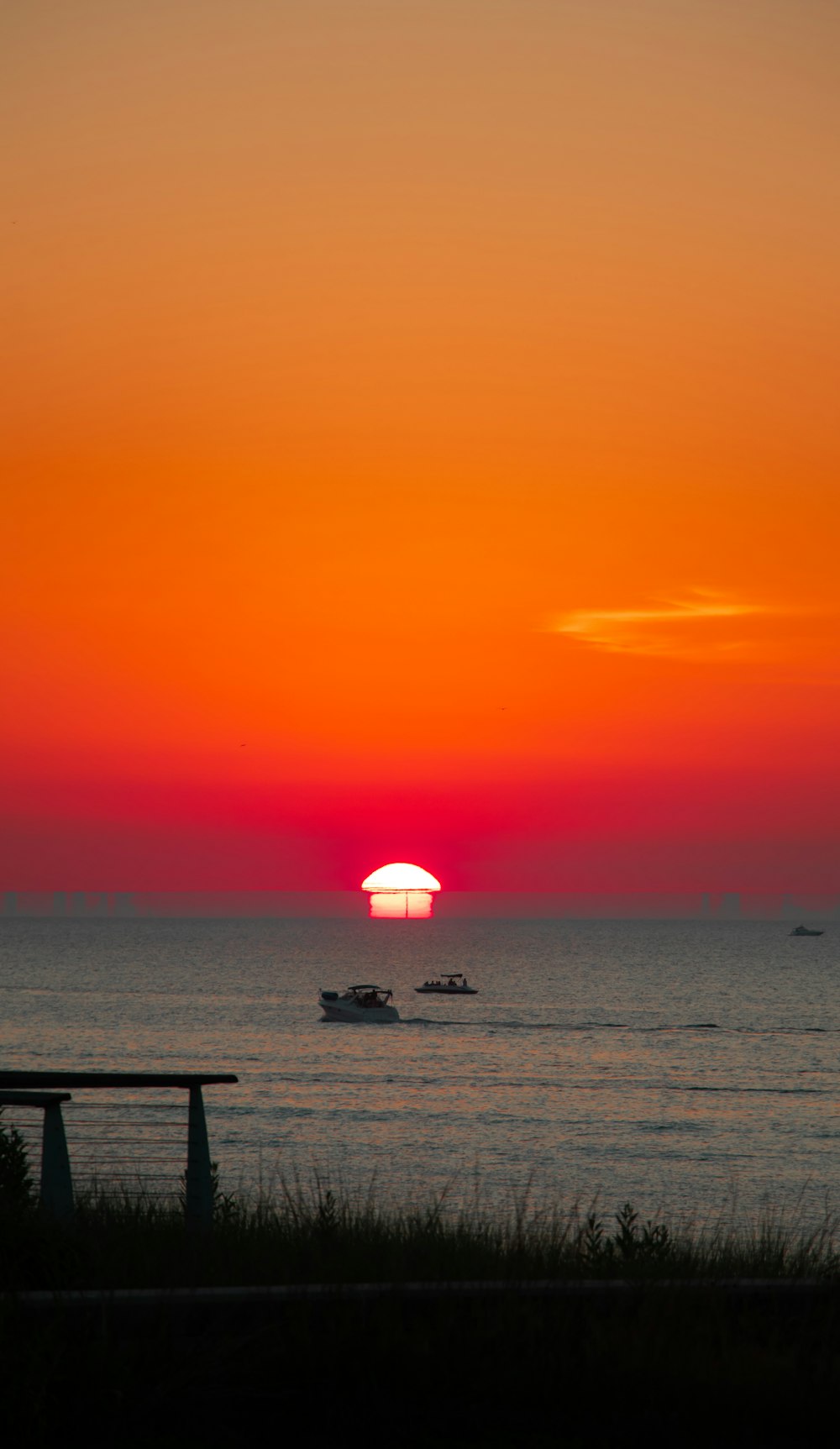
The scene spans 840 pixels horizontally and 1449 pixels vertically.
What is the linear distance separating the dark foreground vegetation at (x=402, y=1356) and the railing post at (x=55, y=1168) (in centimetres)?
41

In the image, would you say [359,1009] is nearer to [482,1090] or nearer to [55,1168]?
[482,1090]

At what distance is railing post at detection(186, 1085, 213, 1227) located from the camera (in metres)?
8.46

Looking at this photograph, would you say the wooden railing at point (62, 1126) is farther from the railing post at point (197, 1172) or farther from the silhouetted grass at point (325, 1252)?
the silhouetted grass at point (325, 1252)

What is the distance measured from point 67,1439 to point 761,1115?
69520 millimetres

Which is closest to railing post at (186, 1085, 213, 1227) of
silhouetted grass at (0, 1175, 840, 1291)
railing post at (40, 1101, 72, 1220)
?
silhouetted grass at (0, 1175, 840, 1291)

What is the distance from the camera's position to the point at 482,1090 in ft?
254

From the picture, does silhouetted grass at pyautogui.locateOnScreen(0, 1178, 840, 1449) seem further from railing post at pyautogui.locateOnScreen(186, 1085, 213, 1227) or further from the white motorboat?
the white motorboat

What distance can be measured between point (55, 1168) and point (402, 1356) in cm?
267

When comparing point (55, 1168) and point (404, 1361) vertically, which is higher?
point (55, 1168)

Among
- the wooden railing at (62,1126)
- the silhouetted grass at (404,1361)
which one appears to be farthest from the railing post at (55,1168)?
the silhouetted grass at (404,1361)

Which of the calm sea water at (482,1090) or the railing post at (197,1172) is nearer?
the railing post at (197,1172)

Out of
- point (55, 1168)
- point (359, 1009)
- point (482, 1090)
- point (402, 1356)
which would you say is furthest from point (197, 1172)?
point (359, 1009)

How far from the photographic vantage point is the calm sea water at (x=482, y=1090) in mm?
47125

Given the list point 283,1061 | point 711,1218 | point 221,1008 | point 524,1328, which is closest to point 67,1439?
point 524,1328
